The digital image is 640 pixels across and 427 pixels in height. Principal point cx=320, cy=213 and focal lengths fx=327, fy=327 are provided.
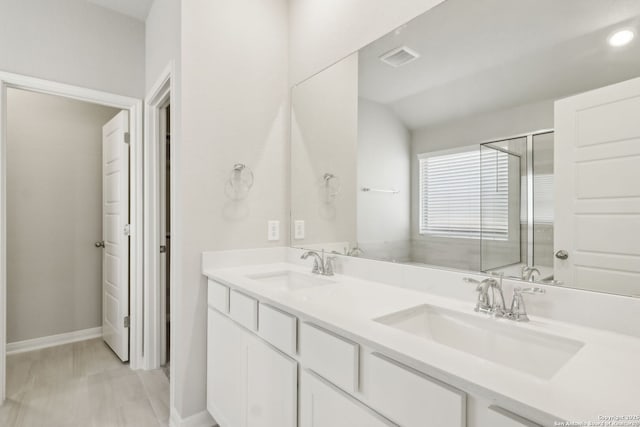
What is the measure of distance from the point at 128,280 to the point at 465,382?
2.70 m

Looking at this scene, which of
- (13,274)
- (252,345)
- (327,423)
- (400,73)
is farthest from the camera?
(13,274)

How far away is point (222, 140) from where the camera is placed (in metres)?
1.89

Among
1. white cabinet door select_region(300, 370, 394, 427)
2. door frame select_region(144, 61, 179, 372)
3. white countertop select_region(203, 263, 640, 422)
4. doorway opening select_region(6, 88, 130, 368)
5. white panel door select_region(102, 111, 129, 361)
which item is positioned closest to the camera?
white countertop select_region(203, 263, 640, 422)

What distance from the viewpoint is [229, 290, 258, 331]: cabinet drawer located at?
1389 mm

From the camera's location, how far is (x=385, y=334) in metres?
→ 0.87

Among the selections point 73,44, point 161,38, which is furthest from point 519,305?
point 73,44

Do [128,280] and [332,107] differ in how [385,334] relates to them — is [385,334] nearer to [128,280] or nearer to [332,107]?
[332,107]

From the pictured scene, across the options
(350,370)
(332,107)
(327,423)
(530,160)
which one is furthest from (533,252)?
(332,107)

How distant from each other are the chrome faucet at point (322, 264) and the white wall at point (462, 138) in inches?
19.5

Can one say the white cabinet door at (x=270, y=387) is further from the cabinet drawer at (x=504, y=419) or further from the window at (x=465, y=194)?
the window at (x=465, y=194)

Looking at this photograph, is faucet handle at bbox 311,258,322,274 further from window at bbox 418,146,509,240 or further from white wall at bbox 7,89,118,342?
white wall at bbox 7,89,118,342

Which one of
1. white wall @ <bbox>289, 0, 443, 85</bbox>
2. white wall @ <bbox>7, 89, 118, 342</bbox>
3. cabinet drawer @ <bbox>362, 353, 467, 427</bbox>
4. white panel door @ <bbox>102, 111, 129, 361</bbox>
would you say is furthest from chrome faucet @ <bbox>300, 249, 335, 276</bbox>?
white wall @ <bbox>7, 89, 118, 342</bbox>

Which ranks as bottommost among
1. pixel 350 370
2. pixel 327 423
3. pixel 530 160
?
pixel 327 423

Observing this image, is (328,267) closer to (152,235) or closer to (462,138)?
(462,138)
